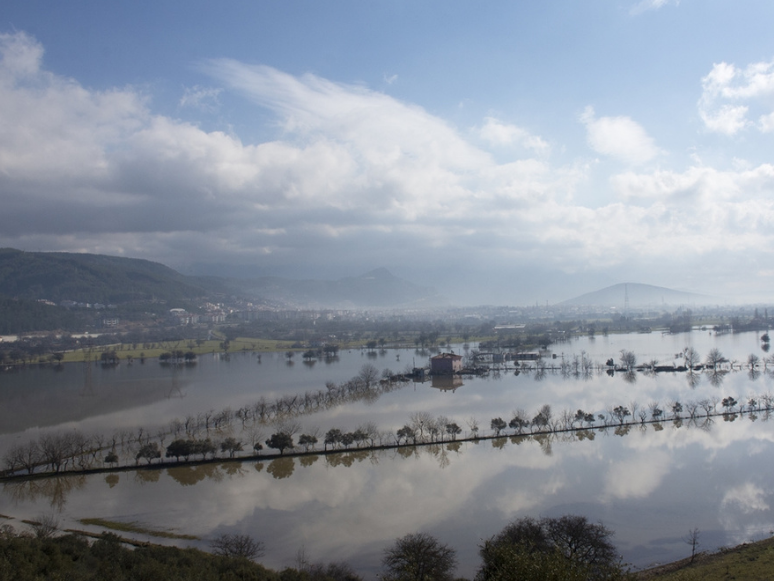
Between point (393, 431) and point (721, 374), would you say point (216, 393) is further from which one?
point (721, 374)

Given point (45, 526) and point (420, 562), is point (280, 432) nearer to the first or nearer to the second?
point (45, 526)

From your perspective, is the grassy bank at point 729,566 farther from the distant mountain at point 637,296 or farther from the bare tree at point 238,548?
the distant mountain at point 637,296

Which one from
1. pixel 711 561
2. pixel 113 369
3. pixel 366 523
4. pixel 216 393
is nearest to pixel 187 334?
pixel 113 369

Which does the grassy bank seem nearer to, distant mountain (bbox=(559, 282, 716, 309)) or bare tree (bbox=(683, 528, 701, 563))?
bare tree (bbox=(683, 528, 701, 563))

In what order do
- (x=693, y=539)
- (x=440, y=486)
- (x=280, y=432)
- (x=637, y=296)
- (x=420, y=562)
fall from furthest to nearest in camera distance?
(x=637, y=296) < (x=280, y=432) < (x=440, y=486) < (x=693, y=539) < (x=420, y=562)

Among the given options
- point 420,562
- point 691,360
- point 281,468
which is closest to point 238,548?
point 420,562

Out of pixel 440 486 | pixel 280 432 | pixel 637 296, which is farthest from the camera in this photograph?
pixel 637 296
